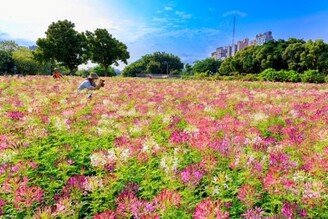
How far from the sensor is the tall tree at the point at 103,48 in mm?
53719

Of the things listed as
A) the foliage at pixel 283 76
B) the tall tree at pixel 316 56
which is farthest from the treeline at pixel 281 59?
the foliage at pixel 283 76

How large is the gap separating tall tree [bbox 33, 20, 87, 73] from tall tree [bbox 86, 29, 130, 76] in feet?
10.5

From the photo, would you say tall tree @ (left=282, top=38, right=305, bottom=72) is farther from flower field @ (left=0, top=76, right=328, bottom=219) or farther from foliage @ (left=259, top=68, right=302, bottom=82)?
flower field @ (left=0, top=76, right=328, bottom=219)

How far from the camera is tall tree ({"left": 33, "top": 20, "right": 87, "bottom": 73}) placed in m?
48.4

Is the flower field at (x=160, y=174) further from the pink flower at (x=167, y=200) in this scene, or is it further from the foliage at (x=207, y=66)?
the foliage at (x=207, y=66)

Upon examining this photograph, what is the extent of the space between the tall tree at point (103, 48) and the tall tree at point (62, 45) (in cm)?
321

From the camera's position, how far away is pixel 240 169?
292 cm

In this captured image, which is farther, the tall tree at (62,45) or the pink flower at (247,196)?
the tall tree at (62,45)

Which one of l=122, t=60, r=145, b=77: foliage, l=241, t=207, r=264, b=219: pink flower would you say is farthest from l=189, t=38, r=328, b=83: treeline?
l=122, t=60, r=145, b=77: foliage

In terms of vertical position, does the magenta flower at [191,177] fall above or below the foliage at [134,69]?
above

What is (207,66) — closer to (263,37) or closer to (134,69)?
(134,69)

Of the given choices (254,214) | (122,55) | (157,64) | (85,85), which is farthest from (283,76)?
(157,64)

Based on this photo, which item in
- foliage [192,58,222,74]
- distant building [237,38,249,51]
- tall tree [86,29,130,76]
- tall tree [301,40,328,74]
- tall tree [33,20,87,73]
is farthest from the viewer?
distant building [237,38,249,51]

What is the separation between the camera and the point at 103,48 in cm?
5403
